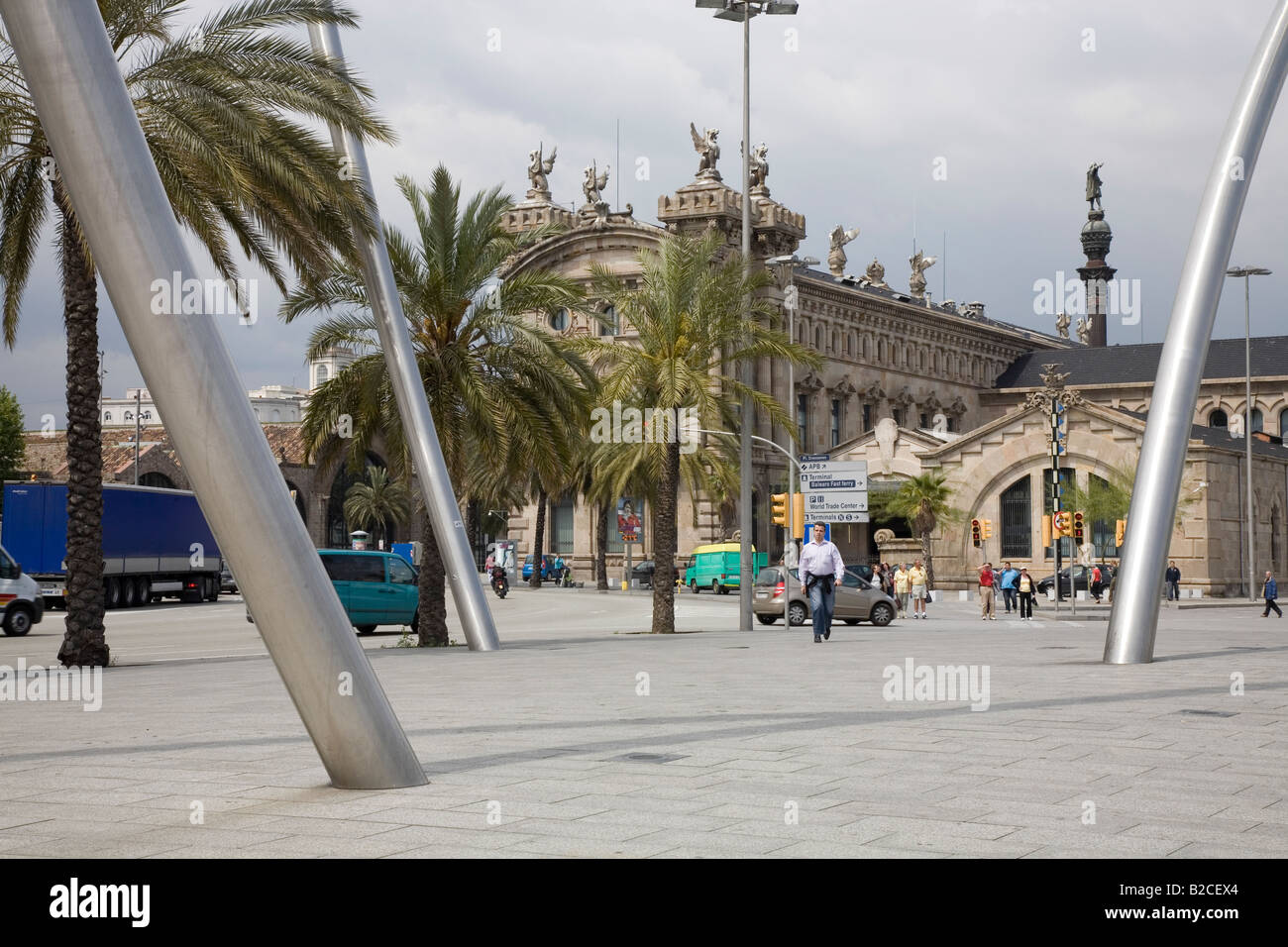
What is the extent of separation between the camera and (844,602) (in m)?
38.1

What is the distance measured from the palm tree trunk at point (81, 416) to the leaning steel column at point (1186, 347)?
12.7 meters

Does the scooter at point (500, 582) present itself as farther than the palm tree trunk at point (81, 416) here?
Yes

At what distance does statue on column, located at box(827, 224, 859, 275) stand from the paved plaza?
7302 centimetres

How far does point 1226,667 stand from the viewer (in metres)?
17.3

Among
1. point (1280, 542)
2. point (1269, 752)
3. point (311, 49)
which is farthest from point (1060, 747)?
point (1280, 542)

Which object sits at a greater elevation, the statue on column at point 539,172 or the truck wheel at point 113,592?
the statue on column at point 539,172

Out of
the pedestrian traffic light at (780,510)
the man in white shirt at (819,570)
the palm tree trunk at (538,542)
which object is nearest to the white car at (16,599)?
the pedestrian traffic light at (780,510)

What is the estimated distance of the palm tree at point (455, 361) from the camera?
2475cm

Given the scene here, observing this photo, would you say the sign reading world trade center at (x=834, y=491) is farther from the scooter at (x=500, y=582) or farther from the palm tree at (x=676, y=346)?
the scooter at (x=500, y=582)

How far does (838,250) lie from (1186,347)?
244 ft

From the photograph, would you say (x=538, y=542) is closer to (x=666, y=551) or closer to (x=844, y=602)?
(x=844, y=602)

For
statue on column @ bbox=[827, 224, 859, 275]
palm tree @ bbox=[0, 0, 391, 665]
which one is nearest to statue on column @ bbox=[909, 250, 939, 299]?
statue on column @ bbox=[827, 224, 859, 275]

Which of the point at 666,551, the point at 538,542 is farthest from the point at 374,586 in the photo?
the point at 538,542

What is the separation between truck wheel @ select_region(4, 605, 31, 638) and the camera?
33.7 meters
